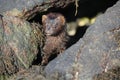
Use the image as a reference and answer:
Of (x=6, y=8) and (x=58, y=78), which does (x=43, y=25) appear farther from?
(x=58, y=78)

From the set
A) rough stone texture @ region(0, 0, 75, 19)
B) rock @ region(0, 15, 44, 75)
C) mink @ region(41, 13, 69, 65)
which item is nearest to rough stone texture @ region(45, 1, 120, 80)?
rock @ region(0, 15, 44, 75)

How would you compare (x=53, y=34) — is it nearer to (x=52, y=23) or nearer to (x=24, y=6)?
(x=52, y=23)

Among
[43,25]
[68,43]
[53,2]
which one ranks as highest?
[53,2]

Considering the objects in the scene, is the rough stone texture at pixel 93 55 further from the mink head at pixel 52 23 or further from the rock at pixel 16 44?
the mink head at pixel 52 23

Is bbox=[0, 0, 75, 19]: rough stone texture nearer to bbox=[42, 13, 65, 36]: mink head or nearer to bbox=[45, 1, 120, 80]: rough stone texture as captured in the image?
bbox=[42, 13, 65, 36]: mink head

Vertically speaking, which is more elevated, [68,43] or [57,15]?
[57,15]

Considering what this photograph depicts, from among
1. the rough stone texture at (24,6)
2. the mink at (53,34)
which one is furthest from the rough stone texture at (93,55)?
the rough stone texture at (24,6)

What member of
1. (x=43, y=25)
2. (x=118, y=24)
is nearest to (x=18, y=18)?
(x=43, y=25)

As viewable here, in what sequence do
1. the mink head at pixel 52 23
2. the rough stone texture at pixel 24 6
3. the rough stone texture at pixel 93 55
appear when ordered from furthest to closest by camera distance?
the mink head at pixel 52 23
the rough stone texture at pixel 24 6
the rough stone texture at pixel 93 55
